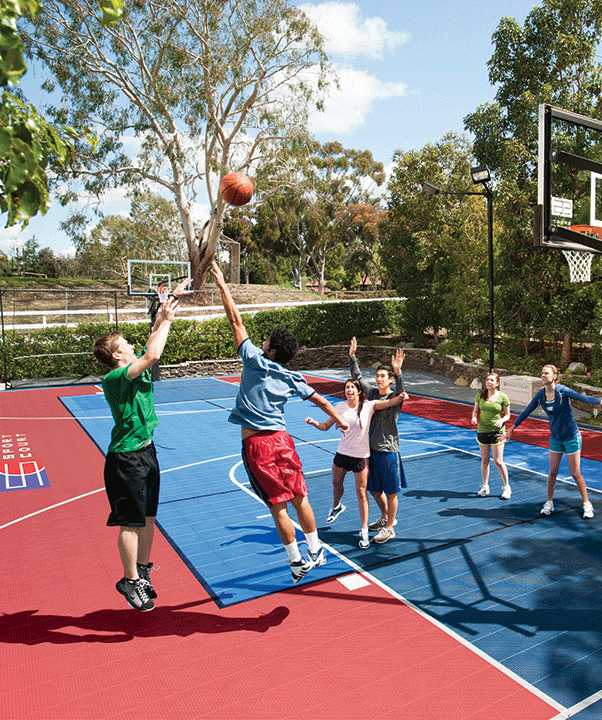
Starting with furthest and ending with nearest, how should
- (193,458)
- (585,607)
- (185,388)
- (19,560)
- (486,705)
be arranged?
(185,388), (193,458), (19,560), (585,607), (486,705)

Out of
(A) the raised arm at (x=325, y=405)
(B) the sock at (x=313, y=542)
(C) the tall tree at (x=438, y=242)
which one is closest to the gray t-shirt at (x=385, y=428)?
(A) the raised arm at (x=325, y=405)

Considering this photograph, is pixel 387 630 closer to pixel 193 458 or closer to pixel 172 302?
pixel 172 302

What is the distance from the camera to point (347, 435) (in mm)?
5785

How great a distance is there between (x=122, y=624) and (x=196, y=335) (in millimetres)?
16662

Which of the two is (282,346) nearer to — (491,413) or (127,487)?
(127,487)

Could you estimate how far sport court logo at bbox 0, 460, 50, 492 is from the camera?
8305mm

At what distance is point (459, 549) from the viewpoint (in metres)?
5.80

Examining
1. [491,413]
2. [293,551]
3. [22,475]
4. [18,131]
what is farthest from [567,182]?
[18,131]

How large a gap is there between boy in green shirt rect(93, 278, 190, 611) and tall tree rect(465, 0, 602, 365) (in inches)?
500

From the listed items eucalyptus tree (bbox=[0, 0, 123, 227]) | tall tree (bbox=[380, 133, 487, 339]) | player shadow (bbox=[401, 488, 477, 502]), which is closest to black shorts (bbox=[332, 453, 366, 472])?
player shadow (bbox=[401, 488, 477, 502])

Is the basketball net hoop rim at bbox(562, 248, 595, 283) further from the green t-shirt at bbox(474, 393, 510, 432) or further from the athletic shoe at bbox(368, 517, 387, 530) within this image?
the athletic shoe at bbox(368, 517, 387, 530)

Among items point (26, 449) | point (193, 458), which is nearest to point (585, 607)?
point (193, 458)

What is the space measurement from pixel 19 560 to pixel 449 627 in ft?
14.0

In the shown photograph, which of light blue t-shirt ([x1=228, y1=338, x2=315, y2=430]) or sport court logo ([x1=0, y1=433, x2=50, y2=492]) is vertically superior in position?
light blue t-shirt ([x1=228, y1=338, x2=315, y2=430])
